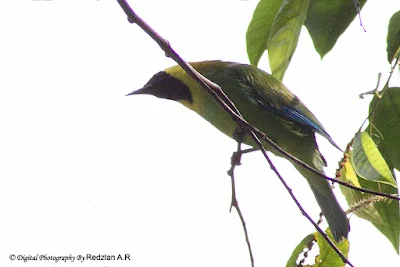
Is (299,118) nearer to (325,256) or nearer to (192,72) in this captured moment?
(325,256)

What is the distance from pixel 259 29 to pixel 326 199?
1055 millimetres

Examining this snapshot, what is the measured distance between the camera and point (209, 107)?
2992mm

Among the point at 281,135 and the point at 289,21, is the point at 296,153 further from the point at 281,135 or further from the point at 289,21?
the point at 289,21

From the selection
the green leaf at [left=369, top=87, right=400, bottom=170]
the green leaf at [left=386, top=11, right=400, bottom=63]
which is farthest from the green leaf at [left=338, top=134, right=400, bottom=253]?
the green leaf at [left=386, top=11, right=400, bottom=63]

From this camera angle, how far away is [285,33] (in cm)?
243

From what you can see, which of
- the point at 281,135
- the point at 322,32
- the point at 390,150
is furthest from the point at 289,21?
the point at 281,135

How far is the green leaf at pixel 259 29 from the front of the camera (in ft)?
8.50

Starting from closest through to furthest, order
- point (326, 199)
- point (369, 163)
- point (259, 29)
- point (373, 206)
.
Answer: point (369, 163), point (373, 206), point (259, 29), point (326, 199)

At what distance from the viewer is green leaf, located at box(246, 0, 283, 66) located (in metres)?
2.59

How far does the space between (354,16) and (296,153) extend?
87 cm

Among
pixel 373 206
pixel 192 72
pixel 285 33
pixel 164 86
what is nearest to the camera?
pixel 192 72

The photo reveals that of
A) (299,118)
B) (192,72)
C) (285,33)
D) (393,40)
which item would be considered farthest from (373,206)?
(192,72)

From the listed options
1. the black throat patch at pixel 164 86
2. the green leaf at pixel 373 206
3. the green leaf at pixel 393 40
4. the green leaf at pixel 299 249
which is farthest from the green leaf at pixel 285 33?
the black throat patch at pixel 164 86

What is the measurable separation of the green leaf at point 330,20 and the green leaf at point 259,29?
19cm
